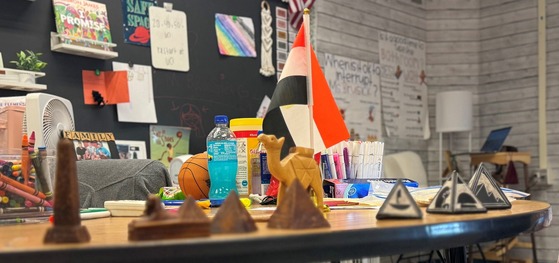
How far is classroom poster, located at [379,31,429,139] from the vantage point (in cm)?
633

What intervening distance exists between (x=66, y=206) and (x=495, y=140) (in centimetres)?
573

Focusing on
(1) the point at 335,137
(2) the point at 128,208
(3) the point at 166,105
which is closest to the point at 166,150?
(3) the point at 166,105

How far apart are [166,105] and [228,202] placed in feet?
11.6

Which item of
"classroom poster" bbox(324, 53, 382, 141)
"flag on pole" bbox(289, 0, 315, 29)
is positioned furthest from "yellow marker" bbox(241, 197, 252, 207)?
"classroom poster" bbox(324, 53, 382, 141)

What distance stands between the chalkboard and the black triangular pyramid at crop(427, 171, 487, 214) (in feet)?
9.66

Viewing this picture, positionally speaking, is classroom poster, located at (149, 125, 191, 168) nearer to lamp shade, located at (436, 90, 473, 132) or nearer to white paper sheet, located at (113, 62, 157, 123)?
white paper sheet, located at (113, 62, 157, 123)

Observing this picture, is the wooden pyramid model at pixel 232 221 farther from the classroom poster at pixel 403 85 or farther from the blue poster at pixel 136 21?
the classroom poster at pixel 403 85

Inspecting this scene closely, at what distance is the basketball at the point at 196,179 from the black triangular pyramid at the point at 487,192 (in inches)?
35.7

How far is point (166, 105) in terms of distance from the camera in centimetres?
441

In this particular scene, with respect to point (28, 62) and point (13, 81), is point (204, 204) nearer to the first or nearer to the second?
point (13, 81)

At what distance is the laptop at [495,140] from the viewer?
6.00 metres

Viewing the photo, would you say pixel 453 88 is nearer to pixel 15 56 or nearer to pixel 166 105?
pixel 166 105

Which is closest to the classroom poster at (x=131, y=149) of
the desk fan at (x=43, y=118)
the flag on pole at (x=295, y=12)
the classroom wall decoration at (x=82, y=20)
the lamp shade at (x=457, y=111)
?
the classroom wall decoration at (x=82, y=20)

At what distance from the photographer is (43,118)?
2.81 m
